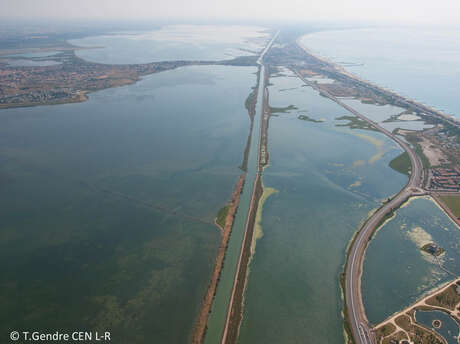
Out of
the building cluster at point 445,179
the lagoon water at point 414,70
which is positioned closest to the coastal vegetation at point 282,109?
the building cluster at point 445,179

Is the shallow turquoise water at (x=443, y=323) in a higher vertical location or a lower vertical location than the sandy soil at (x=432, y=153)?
lower

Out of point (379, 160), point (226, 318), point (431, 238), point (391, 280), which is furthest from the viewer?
point (379, 160)

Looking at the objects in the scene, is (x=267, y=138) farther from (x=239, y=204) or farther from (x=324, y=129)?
(x=239, y=204)

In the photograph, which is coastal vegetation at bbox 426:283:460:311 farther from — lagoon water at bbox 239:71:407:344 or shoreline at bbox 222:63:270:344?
shoreline at bbox 222:63:270:344

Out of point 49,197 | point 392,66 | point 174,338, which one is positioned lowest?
point 174,338

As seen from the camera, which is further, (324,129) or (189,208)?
(324,129)

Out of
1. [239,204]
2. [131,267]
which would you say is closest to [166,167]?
[239,204]

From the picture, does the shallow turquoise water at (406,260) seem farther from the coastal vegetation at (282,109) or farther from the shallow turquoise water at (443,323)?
the coastal vegetation at (282,109)

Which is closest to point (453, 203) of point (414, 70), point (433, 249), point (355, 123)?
point (433, 249)

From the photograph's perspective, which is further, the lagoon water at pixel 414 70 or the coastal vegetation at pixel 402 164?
the lagoon water at pixel 414 70
